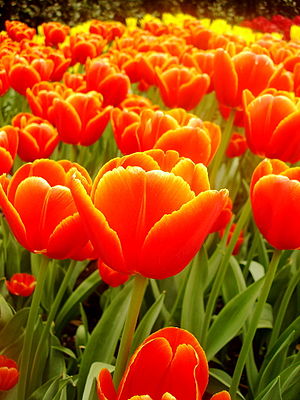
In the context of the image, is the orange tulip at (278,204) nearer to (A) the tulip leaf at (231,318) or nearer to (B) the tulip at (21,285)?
(A) the tulip leaf at (231,318)

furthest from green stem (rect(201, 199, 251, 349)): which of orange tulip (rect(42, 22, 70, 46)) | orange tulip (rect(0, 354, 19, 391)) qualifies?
orange tulip (rect(42, 22, 70, 46))

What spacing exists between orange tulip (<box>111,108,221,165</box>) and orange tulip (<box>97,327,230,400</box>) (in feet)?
1.66

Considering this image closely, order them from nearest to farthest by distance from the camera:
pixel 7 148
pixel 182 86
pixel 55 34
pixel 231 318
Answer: pixel 7 148
pixel 231 318
pixel 182 86
pixel 55 34

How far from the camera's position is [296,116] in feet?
3.87

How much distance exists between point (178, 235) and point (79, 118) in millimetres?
979

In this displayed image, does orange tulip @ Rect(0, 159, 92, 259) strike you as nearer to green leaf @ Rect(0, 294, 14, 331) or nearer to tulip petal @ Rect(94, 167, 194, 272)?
tulip petal @ Rect(94, 167, 194, 272)

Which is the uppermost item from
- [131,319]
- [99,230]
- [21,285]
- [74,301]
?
[99,230]

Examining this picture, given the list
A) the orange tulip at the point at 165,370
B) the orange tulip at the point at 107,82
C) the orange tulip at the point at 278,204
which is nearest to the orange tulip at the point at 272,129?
the orange tulip at the point at 278,204

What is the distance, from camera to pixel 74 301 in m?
1.63

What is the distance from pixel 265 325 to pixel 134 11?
7406mm

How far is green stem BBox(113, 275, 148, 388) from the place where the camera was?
2.32 feet

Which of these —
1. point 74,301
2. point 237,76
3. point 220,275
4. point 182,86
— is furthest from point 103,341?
point 182,86

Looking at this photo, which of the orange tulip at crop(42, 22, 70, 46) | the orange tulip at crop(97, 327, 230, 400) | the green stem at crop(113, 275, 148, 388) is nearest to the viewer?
the orange tulip at crop(97, 327, 230, 400)

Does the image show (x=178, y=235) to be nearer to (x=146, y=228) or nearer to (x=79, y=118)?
(x=146, y=228)
